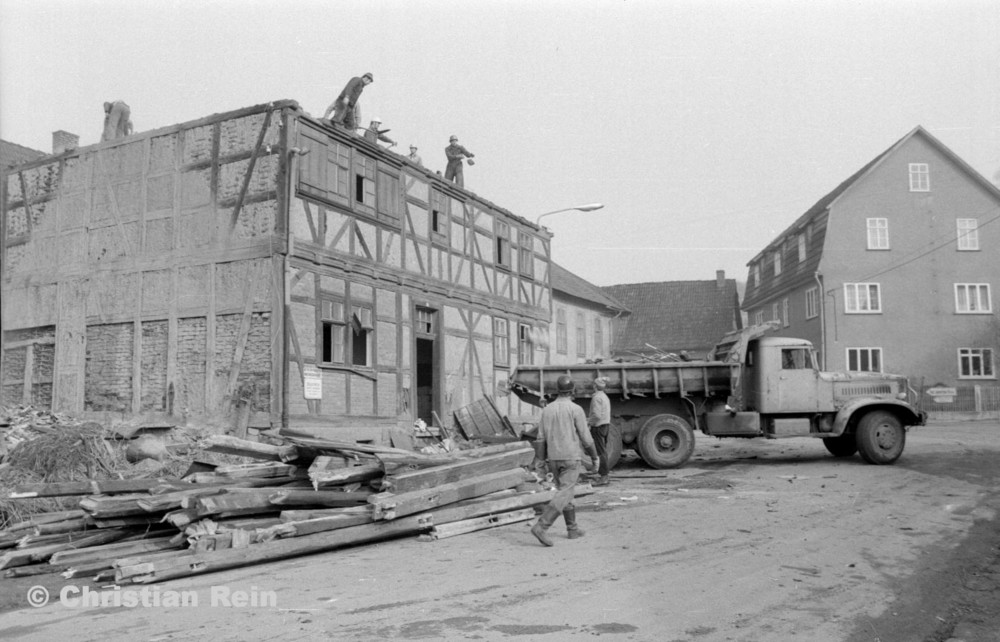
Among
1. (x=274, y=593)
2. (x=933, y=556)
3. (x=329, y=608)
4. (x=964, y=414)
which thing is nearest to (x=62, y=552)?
(x=274, y=593)

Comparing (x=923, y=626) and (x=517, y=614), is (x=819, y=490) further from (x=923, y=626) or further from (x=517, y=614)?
(x=517, y=614)

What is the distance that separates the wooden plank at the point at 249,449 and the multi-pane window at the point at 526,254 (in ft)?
51.7

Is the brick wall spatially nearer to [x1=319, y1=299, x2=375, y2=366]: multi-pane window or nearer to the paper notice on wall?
the paper notice on wall

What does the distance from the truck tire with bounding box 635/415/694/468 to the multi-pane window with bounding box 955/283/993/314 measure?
24.9 meters

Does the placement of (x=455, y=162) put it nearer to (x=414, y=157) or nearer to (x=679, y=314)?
(x=414, y=157)

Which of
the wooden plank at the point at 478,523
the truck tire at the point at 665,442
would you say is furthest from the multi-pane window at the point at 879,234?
the wooden plank at the point at 478,523

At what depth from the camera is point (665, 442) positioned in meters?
16.5

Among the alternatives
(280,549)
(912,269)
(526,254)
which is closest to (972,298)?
(912,269)

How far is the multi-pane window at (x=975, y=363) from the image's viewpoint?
35.0 metres

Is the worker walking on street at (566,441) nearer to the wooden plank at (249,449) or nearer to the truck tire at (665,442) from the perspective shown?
the wooden plank at (249,449)

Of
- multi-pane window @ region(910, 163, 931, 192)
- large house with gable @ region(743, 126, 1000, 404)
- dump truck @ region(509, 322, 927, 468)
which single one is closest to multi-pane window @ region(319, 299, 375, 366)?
dump truck @ region(509, 322, 927, 468)

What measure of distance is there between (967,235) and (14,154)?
35.6 meters

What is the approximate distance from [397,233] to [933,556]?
13628mm

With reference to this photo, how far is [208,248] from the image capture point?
1611cm
